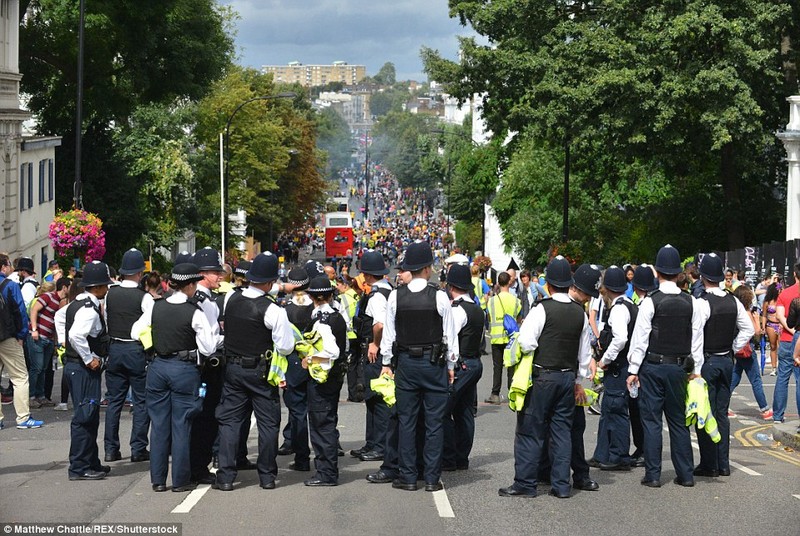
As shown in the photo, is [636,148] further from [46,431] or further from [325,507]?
[325,507]

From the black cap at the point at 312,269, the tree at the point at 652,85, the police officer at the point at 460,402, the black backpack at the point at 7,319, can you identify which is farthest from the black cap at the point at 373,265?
the tree at the point at 652,85

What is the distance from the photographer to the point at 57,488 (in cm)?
1151

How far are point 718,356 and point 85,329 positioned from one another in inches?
231

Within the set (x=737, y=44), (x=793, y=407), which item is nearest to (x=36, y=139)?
(x=737, y=44)

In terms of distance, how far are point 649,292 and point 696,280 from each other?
30.5ft

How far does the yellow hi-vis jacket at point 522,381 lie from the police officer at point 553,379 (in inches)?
1.7

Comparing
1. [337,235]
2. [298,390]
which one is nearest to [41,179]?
[298,390]

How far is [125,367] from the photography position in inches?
508

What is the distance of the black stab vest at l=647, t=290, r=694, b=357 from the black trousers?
11.1ft

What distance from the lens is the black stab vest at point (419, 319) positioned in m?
11.3

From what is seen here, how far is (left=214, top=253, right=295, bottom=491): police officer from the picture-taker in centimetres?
1129

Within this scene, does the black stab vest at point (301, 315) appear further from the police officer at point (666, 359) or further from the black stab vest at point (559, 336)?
the police officer at point (666, 359)

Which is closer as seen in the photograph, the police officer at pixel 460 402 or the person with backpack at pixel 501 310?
the police officer at pixel 460 402

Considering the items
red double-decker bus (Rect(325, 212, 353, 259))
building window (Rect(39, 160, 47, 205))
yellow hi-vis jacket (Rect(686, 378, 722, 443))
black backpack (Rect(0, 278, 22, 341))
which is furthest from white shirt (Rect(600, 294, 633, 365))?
red double-decker bus (Rect(325, 212, 353, 259))
